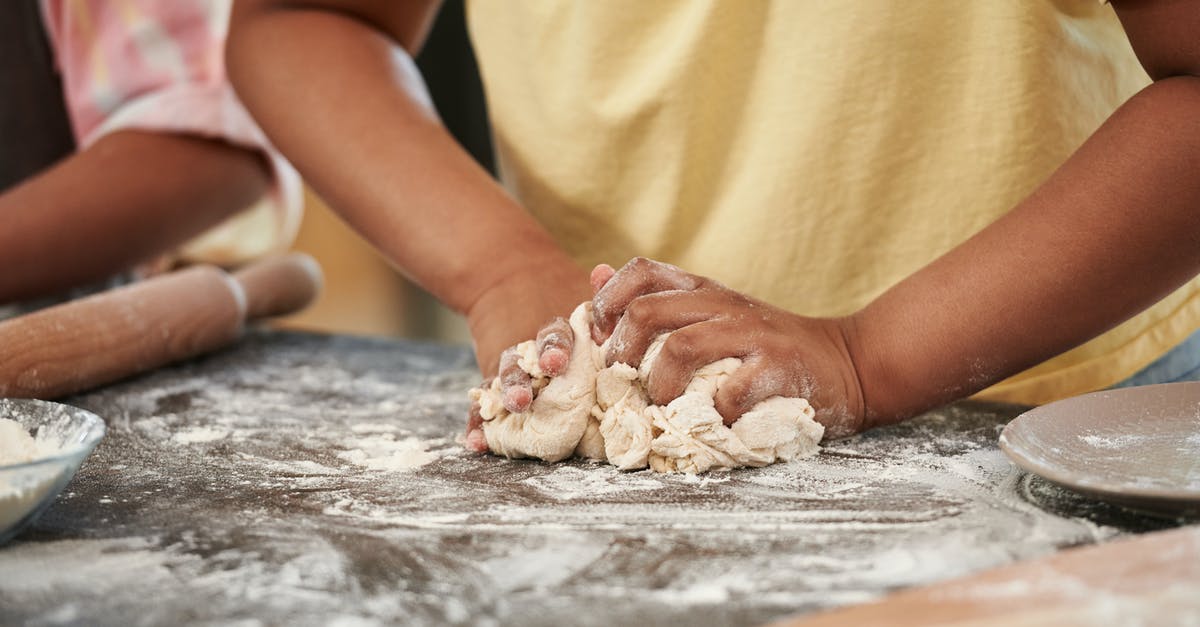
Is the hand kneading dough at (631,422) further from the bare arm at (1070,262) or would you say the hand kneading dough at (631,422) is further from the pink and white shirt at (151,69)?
the pink and white shirt at (151,69)

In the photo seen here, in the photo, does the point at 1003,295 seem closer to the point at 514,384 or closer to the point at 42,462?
the point at 514,384

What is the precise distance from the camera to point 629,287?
89 cm

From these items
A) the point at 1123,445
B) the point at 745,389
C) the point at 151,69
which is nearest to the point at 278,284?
the point at 151,69

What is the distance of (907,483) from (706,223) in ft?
1.41

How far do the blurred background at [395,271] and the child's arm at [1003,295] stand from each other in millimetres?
2246

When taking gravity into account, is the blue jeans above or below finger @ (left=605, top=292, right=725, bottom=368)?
below

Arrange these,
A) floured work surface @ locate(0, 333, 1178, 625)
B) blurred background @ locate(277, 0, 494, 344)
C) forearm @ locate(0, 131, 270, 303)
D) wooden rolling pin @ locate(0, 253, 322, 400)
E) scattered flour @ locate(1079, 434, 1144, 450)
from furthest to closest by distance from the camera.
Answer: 1. blurred background @ locate(277, 0, 494, 344)
2. forearm @ locate(0, 131, 270, 303)
3. wooden rolling pin @ locate(0, 253, 322, 400)
4. scattered flour @ locate(1079, 434, 1144, 450)
5. floured work surface @ locate(0, 333, 1178, 625)

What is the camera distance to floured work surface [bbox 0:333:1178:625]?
0.61 meters

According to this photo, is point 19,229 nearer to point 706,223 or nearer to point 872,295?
point 706,223

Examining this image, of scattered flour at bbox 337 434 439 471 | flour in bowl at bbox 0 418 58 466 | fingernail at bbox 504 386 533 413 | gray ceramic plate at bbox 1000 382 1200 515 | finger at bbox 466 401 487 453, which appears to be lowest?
scattered flour at bbox 337 434 439 471

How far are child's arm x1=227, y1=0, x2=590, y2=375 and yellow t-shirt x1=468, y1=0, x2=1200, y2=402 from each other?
0.12 m

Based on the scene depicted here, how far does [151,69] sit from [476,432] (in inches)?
34.6

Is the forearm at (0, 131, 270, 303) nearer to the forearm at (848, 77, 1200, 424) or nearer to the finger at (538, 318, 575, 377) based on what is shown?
the finger at (538, 318, 575, 377)

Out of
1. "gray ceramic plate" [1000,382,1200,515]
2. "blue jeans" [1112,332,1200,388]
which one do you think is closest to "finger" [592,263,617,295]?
"gray ceramic plate" [1000,382,1200,515]
